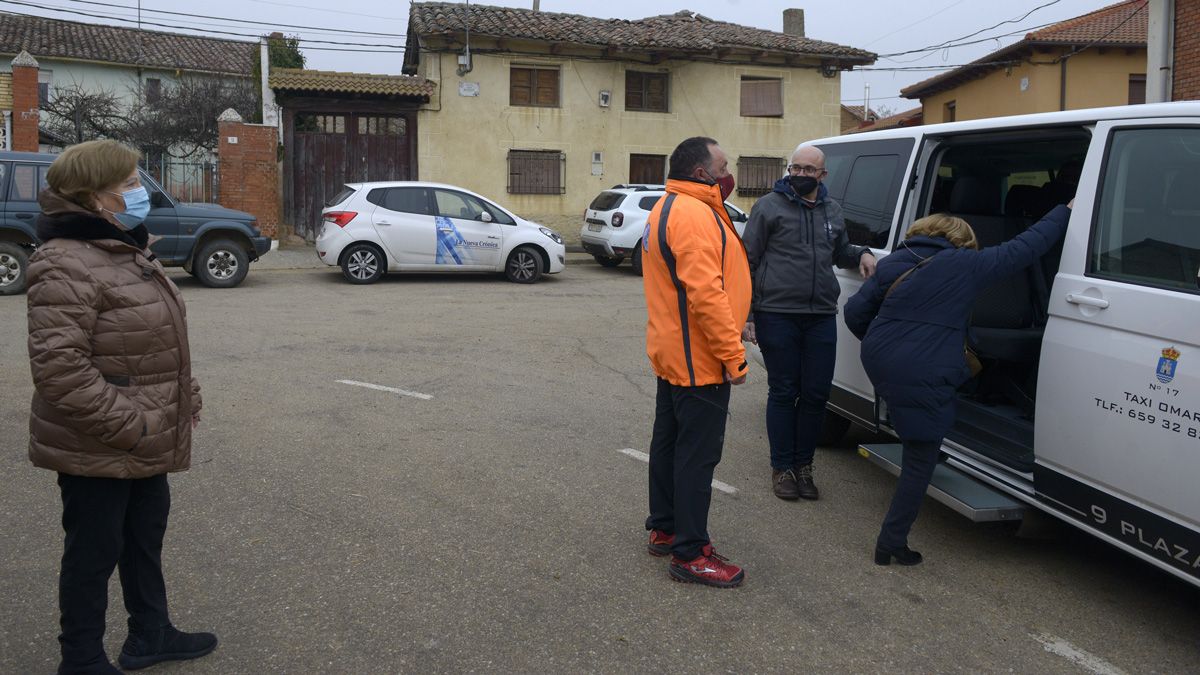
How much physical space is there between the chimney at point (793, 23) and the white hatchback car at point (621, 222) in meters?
Answer: 15.5

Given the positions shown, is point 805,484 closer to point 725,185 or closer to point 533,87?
point 725,185

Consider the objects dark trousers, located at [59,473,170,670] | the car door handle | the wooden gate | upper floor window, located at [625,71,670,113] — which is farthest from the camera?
upper floor window, located at [625,71,670,113]

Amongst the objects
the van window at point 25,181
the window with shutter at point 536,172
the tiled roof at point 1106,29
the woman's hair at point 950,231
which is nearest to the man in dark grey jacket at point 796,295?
the woman's hair at point 950,231

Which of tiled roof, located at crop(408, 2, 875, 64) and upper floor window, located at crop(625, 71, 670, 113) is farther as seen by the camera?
upper floor window, located at crop(625, 71, 670, 113)

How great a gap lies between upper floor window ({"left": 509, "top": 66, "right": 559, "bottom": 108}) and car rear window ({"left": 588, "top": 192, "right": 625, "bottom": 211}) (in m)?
6.88

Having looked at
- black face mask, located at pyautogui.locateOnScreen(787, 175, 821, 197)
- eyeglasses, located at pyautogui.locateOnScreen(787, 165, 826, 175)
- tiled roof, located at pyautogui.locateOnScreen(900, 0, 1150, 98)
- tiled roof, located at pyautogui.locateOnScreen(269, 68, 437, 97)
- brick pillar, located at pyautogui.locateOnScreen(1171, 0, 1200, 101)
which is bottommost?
black face mask, located at pyautogui.locateOnScreen(787, 175, 821, 197)

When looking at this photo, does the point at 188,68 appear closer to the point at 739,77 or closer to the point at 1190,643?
the point at 739,77

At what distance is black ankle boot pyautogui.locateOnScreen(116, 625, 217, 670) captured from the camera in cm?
339

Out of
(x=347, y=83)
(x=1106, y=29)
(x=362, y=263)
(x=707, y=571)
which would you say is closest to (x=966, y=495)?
(x=707, y=571)

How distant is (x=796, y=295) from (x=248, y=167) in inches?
691

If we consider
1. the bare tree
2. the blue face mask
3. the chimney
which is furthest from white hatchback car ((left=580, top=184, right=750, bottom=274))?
the bare tree

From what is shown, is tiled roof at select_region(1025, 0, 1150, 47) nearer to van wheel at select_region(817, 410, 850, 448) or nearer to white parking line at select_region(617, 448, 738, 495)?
van wheel at select_region(817, 410, 850, 448)

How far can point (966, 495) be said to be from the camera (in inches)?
176

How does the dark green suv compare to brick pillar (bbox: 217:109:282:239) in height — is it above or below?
below
